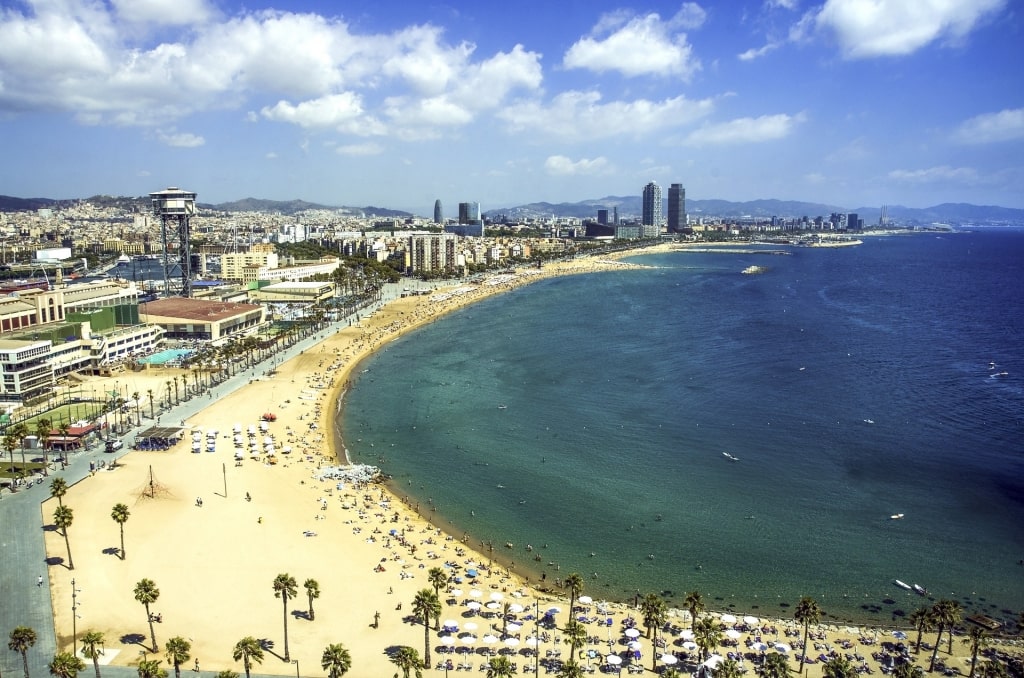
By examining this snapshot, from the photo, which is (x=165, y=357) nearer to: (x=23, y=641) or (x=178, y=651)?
(x=23, y=641)

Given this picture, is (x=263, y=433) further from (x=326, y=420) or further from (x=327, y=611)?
(x=327, y=611)

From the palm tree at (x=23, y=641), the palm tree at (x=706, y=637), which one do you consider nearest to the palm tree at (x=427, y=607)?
the palm tree at (x=706, y=637)

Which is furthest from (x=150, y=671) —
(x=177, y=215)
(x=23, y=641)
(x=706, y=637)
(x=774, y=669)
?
(x=177, y=215)

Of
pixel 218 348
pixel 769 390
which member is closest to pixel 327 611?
pixel 769 390

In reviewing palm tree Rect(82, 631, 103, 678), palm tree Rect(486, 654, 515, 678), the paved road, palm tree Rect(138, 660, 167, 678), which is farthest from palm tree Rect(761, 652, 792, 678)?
palm tree Rect(82, 631, 103, 678)

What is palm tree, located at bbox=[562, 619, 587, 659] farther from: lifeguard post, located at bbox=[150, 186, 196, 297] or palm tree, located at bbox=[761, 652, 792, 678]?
lifeguard post, located at bbox=[150, 186, 196, 297]

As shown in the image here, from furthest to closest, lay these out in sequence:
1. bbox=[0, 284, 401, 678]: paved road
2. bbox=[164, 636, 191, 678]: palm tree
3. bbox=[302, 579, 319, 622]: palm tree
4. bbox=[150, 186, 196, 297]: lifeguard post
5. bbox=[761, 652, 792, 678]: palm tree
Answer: bbox=[150, 186, 196, 297]: lifeguard post < bbox=[302, 579, 319, 622]: palm tree < bbox=[0, 284, 401, 678]: paved road < bbox=[164, 636, 191, 678]: palm tree < bbox=[761, 652, 792, 678]: palm tree

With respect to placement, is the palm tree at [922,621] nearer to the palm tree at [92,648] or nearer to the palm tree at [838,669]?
the palm tree at [838,669]
